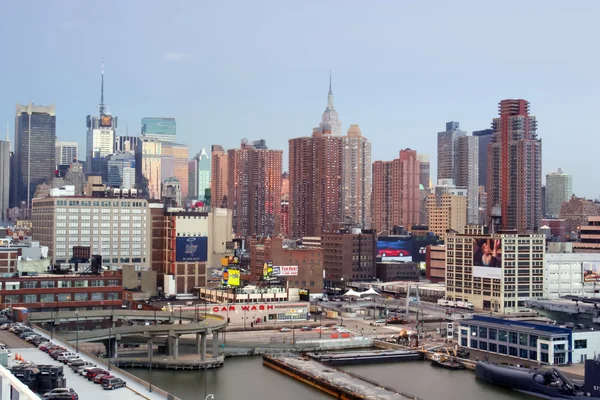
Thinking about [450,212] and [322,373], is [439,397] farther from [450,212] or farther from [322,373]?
[450,212]

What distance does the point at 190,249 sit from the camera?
97438 mm

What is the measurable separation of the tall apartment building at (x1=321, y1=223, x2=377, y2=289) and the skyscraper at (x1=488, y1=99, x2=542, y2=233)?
70.2 meters

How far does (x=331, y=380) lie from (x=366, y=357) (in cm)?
1049

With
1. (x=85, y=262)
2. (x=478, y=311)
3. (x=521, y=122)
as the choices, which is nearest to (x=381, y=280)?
(x=478, y=311)

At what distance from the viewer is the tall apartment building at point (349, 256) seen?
125m

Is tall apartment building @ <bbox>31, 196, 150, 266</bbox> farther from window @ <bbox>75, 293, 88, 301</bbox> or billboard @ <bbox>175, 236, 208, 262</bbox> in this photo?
window @ <bbox>75, 293, 88, 301</bbox>

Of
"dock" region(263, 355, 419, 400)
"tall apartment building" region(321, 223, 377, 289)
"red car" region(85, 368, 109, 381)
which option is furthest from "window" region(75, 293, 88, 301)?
"tall apartment building" region(321, 223, 377, 289)

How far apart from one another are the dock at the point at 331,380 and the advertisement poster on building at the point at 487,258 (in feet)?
123

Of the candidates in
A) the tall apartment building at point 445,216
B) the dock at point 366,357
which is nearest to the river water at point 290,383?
the dock at point 366,357

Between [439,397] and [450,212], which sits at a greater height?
[450,212]

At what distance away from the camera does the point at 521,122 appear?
616 ft

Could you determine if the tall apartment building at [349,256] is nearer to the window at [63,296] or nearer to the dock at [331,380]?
the window at [63,296]

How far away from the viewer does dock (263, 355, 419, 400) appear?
Answer: 43219 millimetres

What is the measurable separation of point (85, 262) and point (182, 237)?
46.9ft
